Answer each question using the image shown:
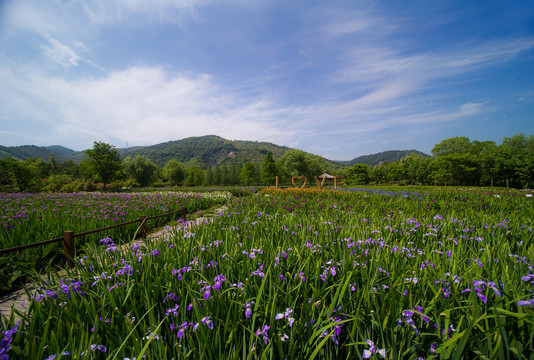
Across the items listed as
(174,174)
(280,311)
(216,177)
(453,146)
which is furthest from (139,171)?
(453,146)

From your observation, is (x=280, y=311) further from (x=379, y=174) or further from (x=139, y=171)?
(x=379, y=174)

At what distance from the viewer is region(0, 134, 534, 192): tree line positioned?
87.2 feet

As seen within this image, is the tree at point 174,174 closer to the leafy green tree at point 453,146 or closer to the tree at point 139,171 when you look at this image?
the tree at point 139,171

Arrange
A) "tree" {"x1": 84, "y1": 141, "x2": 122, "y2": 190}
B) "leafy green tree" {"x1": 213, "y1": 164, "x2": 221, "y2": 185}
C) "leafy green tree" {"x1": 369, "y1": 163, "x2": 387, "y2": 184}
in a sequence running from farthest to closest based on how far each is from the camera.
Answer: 1. "leafy green tree" {"x1": 213, "y1": 164, "x2": 221, "y2": 185}
2. "leafy green tree" {"x1": 369, "y1": 163, "x2": 387, "y2": 184}
3. "tree" {"x1": 84, "y1": 141, "x2": 122, "y2": 190}

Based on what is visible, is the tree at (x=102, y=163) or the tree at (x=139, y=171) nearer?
the tree at (x=102, y=163)

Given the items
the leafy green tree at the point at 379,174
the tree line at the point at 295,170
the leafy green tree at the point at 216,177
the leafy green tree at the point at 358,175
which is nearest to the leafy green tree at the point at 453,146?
the tree line at the point at 295,170

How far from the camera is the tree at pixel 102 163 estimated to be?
29938 millimetres

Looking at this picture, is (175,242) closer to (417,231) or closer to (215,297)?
(215,297)

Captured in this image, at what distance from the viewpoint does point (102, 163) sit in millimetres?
29906

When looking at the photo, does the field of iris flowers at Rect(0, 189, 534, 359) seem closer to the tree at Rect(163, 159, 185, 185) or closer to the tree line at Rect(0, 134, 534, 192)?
the tree line at Rect(0, 134, 534, 192)

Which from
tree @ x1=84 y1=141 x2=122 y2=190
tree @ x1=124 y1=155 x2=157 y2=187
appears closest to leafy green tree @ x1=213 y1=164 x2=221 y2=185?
tree @ x1=124 y1=155 x2=157 y2=187

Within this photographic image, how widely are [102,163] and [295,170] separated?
1568 inches

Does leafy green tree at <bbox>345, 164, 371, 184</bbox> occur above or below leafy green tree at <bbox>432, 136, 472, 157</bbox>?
below

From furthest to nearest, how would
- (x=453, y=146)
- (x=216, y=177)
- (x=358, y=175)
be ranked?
(x=216, y=177)
(x=358, y=175)
(x=453, y=146)
